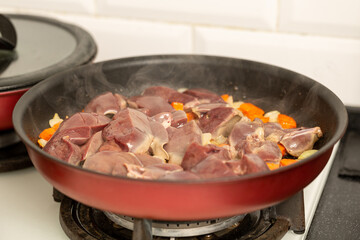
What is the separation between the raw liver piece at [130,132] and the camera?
1091mm

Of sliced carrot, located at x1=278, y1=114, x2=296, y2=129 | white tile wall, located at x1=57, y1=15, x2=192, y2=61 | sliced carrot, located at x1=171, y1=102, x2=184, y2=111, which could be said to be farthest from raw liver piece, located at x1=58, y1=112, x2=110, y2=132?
white tile wall, located at x1=57, y1=15, x2=192, y2=61

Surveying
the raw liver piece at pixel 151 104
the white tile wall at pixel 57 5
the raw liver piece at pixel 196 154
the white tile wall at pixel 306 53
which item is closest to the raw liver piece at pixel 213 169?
the raw liver piece at pixel 196 154

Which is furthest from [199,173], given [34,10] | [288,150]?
[34,10]

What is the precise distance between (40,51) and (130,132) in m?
0.56

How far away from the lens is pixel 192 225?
41.0 inches

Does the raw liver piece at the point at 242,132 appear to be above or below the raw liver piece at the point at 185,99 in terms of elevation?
above

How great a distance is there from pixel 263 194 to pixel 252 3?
811 mm

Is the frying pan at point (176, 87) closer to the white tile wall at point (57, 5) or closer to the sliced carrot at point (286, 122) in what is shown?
the sliced carrot at point (286, 122)

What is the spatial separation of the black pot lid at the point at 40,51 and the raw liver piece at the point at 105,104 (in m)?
0.12

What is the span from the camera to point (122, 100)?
4.54 feet

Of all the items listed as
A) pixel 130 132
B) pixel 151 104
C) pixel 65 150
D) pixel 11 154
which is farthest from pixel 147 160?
pixel 11 154

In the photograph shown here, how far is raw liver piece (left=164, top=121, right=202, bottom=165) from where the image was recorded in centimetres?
110

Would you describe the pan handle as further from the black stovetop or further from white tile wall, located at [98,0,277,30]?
the black stovetop

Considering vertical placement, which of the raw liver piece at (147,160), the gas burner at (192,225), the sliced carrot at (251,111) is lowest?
the gas burner at (192,225)
